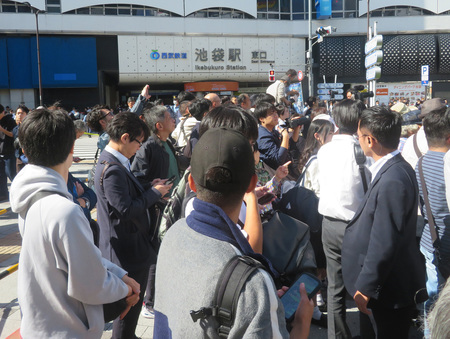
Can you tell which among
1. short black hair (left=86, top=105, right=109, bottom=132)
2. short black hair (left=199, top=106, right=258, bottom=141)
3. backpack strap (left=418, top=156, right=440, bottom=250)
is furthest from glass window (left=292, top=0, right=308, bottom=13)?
short black hair (left=199, top=106, right=258, bottom=141)

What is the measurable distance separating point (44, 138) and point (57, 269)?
1.96ft

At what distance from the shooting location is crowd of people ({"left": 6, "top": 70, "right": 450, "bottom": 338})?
4.79ft

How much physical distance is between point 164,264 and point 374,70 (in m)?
8.51

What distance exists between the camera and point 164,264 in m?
1.55

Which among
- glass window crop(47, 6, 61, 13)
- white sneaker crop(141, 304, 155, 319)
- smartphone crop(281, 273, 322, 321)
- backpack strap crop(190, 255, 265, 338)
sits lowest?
white sneaker crop(141, 304, 155, 319)

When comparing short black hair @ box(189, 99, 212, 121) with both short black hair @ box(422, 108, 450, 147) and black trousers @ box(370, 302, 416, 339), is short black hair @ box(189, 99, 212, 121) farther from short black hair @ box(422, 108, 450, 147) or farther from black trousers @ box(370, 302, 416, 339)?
black trousers @ box(370, 302, 416, 339)

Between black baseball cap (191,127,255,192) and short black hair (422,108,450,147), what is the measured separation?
2.10 meters

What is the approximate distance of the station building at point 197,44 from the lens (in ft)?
111

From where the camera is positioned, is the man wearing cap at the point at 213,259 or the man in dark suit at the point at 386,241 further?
the man in dark suit at the point at 386,241

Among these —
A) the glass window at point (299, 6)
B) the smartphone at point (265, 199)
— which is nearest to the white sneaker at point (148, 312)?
the smartphone at point (265, 199)

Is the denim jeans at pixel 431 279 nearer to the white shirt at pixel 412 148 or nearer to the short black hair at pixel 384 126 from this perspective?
the short black hair at pixel 384 126

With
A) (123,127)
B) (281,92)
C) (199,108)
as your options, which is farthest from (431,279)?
(281,92)

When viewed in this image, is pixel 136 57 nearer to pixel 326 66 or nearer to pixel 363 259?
pixel 326 66

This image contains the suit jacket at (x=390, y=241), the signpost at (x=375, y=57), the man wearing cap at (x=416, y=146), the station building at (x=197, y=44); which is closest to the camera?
the suit jacket at (x=390, y=241)
